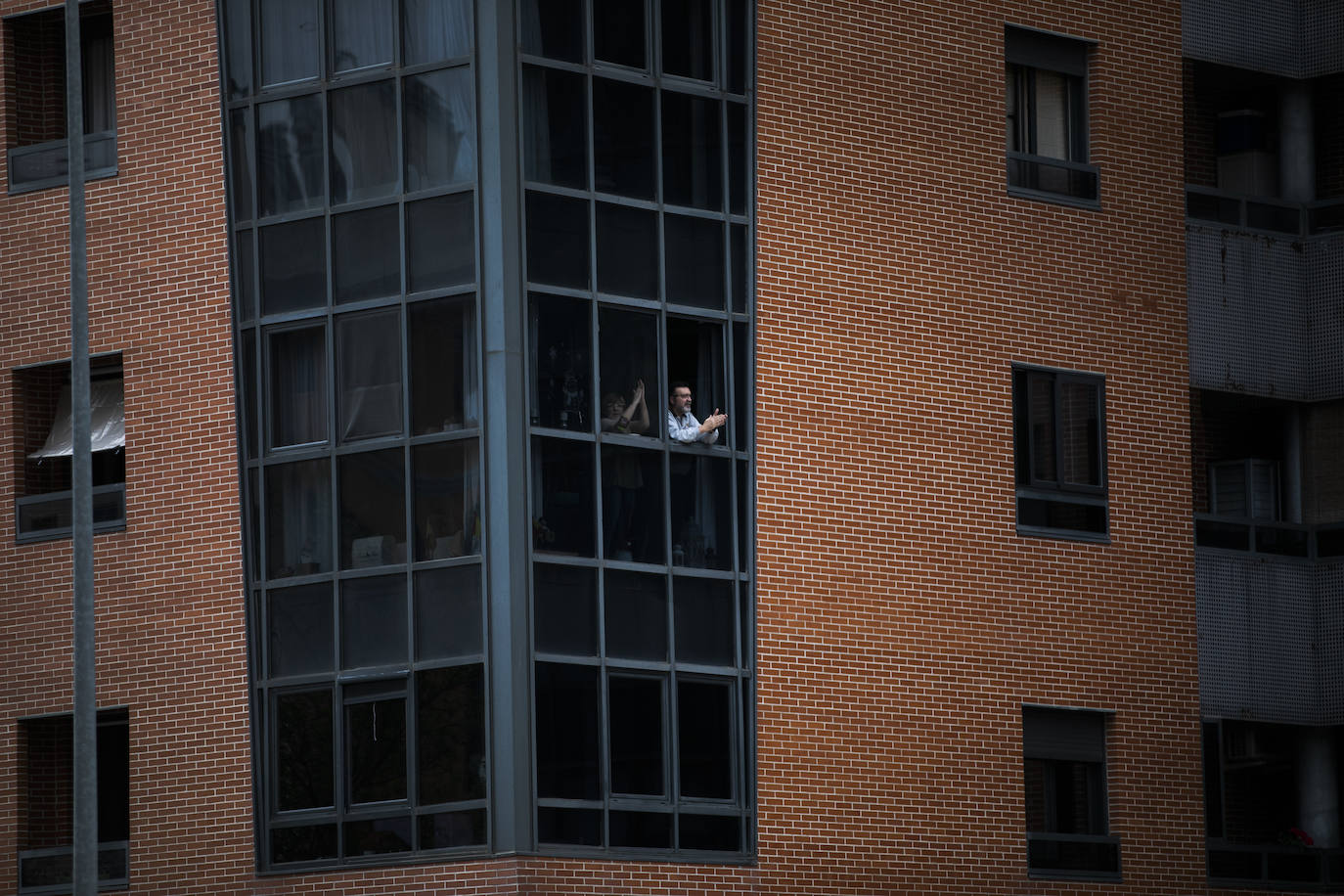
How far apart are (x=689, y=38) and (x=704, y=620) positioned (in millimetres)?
6337

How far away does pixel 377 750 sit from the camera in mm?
24922

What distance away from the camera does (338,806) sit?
982 inches

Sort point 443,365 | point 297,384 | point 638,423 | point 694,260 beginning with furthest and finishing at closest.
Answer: point 694,260 → point 297,384 → point 638,423 → point 443,365

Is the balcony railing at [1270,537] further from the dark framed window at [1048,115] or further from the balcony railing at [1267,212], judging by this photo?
the dark framed window at [1048,115]

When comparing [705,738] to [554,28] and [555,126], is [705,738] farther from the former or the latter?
[554,28]

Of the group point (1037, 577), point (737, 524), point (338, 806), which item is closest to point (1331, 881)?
point (1037, 577)

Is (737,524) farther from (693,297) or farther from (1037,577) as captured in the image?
(1037,577)

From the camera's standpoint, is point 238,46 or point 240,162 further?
point 238,46

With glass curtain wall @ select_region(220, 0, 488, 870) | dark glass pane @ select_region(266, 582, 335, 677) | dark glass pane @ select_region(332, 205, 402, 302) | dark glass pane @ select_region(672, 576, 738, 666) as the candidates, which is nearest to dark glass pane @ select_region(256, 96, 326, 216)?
glass curtain wall @ select_region(220, 0, 488, 870)

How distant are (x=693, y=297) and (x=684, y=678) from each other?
4.10 metres

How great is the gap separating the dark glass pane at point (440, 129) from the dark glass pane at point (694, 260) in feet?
7.64

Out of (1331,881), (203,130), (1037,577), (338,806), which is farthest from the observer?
(1331,881)

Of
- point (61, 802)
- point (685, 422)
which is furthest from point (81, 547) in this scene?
point (61, 802)

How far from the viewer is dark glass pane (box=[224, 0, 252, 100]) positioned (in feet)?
87.0
